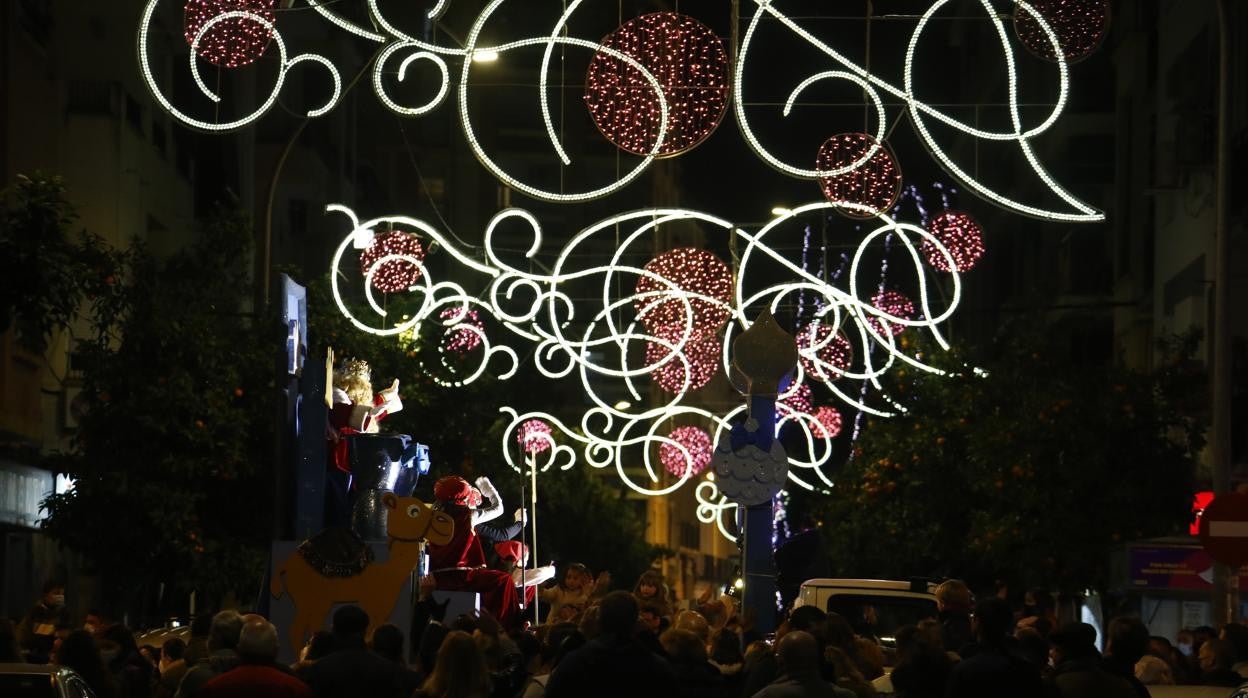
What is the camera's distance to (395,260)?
2645cm

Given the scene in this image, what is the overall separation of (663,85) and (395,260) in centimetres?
984

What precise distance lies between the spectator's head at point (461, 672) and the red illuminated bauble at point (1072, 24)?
6.94 metres

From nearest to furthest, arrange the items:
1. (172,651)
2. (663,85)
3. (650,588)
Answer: (172,651) < (663,85) < (650,588)

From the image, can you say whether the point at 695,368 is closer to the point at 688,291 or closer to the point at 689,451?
the point at 688,291

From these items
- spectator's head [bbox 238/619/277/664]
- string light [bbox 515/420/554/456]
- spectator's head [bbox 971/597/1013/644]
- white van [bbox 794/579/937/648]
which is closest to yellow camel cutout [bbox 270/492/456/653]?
Answer: white van [bbox 794/579/937/648]

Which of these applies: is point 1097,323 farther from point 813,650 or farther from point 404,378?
point 813,650

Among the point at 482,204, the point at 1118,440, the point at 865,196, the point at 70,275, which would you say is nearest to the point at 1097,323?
the point at 1118,440

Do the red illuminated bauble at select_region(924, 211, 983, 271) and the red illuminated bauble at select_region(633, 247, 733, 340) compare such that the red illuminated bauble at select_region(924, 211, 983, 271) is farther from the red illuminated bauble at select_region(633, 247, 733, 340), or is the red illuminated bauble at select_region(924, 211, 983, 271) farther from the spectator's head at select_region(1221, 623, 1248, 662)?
the spectator's head at select_region(1221, 623, 1248, 662)

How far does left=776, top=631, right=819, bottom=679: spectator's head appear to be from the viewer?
449 inches

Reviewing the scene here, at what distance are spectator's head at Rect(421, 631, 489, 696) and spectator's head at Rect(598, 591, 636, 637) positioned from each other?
185cm

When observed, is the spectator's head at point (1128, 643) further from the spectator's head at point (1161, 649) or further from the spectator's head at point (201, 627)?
the spectator's head at point (201, 627)

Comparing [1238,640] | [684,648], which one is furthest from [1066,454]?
[684,648]

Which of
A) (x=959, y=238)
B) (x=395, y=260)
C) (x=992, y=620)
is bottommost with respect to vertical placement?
(x=992, y=620)

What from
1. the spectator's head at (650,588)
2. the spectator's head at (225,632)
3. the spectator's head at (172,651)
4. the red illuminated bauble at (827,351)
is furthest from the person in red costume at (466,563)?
the spectator's head at (225,632)
